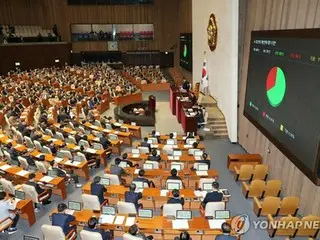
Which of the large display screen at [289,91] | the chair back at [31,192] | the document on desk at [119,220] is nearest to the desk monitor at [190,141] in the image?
the large display screen at [289,91]

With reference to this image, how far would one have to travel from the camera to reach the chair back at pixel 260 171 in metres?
11.7

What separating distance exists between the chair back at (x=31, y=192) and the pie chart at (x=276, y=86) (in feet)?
28.2

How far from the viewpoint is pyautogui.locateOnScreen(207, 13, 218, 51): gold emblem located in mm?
18891

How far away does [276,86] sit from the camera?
35.7 ft

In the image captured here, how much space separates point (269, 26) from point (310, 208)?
6.87 m

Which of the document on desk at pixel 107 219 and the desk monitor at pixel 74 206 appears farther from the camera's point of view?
the desk monitor at pixel 74 206

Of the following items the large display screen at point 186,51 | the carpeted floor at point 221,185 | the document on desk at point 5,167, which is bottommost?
the carpeted floor at point 221,185

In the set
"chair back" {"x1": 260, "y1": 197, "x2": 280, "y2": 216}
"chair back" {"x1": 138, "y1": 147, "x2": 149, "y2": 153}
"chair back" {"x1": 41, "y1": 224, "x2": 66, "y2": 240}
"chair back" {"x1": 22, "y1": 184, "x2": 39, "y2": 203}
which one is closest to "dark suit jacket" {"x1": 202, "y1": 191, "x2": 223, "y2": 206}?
"chair back" {"x1": 260, "y1": 197, "x2": 280, "y2": 216}

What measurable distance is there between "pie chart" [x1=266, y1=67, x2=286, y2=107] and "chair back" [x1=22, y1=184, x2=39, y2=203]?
8.58 meters

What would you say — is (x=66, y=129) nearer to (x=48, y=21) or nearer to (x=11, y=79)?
(x=11, y=79)

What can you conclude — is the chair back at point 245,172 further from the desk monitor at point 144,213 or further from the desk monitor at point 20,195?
the desk monitor at point 20,195

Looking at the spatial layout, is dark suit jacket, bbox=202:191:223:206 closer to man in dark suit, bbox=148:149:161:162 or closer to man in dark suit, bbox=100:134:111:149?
man in dark suit, bbox=148:149:161:162

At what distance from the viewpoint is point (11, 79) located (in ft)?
97.1

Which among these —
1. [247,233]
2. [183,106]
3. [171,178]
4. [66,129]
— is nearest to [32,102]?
[66,129]
